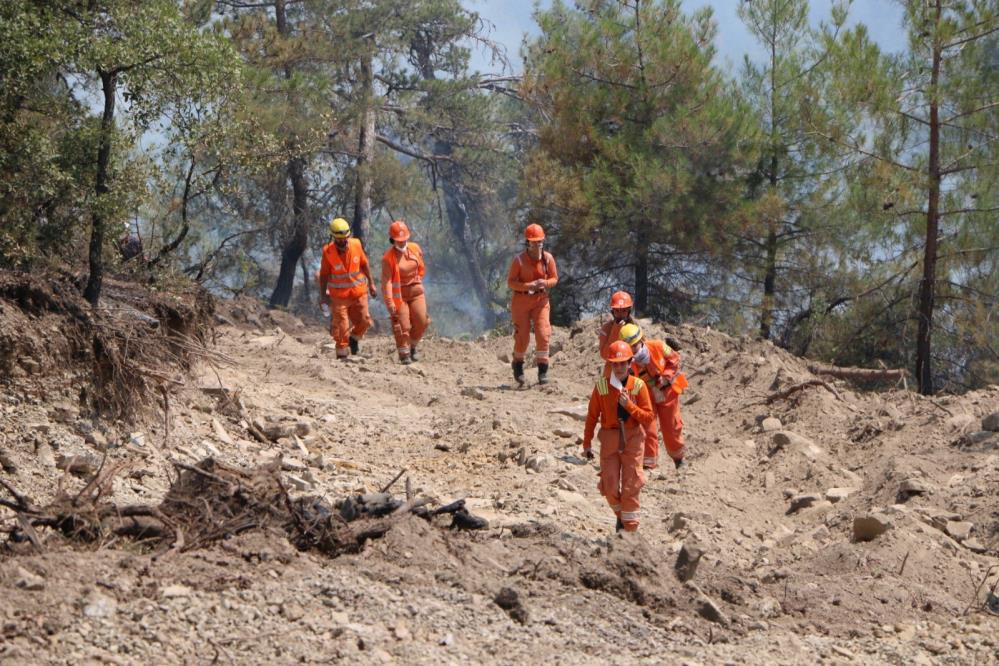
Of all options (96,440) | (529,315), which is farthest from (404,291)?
(96,440)

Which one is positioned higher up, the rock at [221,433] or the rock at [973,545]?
the rock at [221,433]

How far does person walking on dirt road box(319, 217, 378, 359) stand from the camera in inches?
566

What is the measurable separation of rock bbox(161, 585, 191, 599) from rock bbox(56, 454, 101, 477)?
98.7 inches

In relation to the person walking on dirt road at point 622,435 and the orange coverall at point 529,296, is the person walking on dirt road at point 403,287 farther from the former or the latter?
the person walking on dirt road at point 622,435

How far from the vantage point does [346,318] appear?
14.8 m

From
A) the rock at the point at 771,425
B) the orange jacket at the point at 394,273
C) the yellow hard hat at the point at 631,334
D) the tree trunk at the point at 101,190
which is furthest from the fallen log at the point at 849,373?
the tree trunk at the point at 101,190

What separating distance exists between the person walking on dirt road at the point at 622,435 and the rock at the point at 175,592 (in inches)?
130

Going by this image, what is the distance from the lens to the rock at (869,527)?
28.3ft

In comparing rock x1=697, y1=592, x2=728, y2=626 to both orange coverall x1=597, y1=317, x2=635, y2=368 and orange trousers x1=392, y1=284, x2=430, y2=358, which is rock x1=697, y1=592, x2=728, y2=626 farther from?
orange trousers x1=392, y1=284, x2=430, y2=358

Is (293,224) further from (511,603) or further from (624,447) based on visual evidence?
(511,603)

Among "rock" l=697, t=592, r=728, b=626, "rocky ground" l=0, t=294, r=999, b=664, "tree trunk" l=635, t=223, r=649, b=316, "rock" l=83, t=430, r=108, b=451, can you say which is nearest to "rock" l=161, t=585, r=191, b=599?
"rocky ground" l=0, t=294, r=999, b=664

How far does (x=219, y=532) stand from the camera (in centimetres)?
661

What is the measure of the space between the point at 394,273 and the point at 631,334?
17.7 ft

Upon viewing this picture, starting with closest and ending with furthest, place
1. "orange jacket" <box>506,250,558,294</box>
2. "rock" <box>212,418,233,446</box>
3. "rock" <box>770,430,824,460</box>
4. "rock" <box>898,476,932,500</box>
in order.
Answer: "rock" <box>898,476,932,500</box>, "rock" <box>212,418,233,446</box>, "rock" <box>770,430,824,460</box>, "orange jacket" <box>506,250,558,294</box>
